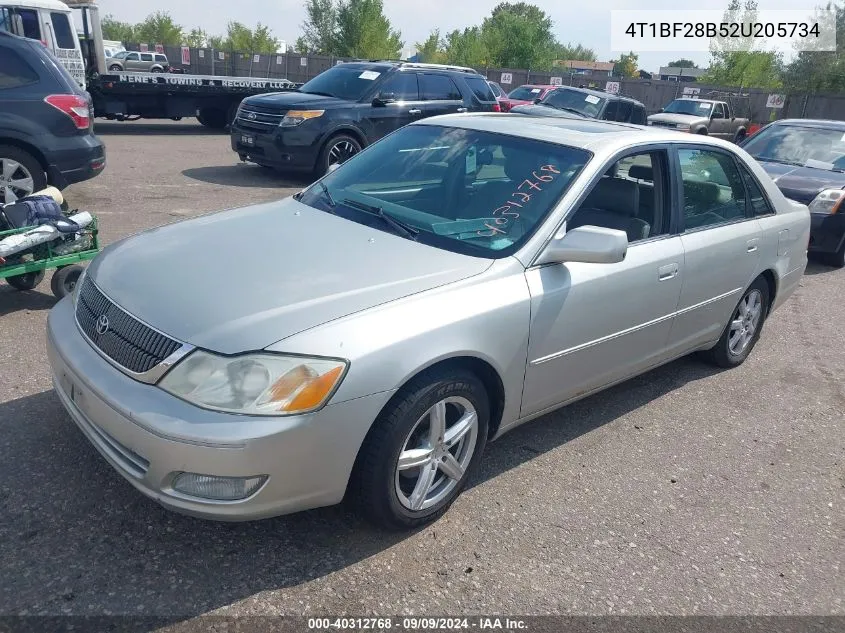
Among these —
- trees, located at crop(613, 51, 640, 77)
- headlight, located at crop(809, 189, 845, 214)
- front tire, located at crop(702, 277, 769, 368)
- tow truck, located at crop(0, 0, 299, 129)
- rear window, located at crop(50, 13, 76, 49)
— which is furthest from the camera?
trees, located at crop(613, 51, 640, 77)

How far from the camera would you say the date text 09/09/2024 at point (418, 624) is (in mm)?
2484

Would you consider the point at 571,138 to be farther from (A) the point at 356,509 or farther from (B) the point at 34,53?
(B) the point at 34,53

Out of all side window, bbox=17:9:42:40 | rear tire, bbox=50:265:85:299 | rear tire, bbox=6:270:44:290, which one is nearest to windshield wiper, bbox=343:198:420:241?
rear tire, bbox=50:265:85:299

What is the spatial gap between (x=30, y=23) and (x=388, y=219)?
1228 cm

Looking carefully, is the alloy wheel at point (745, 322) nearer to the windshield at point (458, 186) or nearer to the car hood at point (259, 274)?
the windshield at point (458, 186)

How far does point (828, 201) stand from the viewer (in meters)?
7.93

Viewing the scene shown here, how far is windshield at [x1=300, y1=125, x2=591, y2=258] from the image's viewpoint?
3.37 meters

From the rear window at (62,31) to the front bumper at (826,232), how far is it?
41.8 ft

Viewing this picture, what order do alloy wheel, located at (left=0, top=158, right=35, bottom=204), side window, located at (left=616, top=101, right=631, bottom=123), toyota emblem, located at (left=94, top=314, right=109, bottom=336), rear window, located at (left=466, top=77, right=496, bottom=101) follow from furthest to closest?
side window, located at (left=616, top=101, right=631, bottom=123), rear window, located at (left=466, top=77, right=496, bottom=101), alloy wheel, located at (left=0, top=158, right=35, bottom=204), toyota emblem, located at (left=94, top=314, right=109, bottom=336)

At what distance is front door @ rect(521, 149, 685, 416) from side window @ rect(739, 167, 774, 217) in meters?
1.01

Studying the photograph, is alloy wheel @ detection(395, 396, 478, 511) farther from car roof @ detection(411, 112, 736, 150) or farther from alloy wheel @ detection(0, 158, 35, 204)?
alloy wheel @ detection(0, 158, 35, 204)

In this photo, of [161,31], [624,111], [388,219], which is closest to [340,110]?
[388,219]

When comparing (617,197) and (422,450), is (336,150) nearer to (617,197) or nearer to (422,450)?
(617,197)

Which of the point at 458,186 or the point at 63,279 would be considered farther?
the point at 63,279
